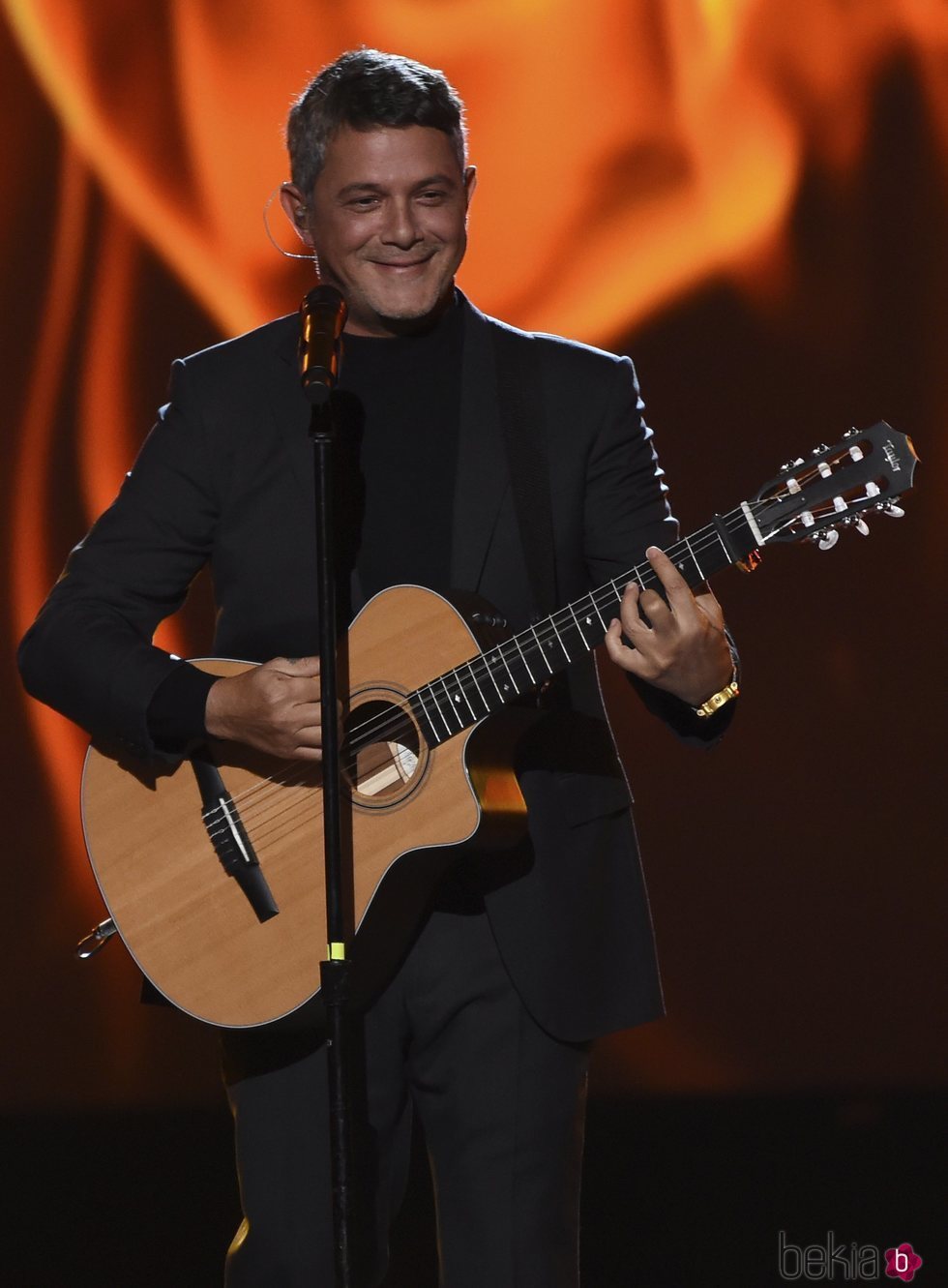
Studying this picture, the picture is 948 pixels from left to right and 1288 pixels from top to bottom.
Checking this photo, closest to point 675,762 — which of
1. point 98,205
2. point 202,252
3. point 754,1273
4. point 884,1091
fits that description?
point 884,1091

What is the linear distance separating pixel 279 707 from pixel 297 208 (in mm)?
810

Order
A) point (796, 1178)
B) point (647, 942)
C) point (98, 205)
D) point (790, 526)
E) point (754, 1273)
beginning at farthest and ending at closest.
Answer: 1. point (98, 205)
2. point (796, 1178)
3. point (754, 1273)
4. point (647, 942)
5. point (790, 526)

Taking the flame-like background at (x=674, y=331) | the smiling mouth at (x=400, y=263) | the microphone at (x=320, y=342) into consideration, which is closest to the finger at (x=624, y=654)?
the microphone at (x=320, y=342)

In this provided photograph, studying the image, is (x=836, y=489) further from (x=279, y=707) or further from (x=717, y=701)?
(x=279, y=707)

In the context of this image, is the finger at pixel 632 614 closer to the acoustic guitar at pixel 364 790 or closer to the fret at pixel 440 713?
the acoustic guitar at pixel 364 790

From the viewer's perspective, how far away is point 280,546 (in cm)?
232

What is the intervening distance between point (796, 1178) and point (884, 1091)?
1.68 feet

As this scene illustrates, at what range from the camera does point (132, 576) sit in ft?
7.79

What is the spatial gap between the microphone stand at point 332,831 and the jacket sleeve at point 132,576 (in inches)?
18.7

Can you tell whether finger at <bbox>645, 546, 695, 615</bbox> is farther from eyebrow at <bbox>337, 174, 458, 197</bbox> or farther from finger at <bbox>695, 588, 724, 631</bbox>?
eyebrow at <bbox>337, 174, 458, 197</bbox>

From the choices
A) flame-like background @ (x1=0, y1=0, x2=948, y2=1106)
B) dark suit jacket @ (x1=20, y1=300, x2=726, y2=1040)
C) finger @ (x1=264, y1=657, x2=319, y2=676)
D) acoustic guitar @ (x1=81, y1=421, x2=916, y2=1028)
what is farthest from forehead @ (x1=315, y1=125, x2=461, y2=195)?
flame-like background @ (x1=0, y1=0, x2=948, y2=1106)

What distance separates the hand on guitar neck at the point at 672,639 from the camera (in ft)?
6.68

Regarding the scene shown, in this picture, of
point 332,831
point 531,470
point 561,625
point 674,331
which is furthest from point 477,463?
point 674,331

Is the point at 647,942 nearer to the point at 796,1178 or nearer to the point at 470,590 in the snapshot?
the point at 470,590
